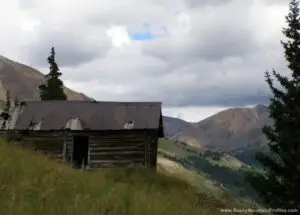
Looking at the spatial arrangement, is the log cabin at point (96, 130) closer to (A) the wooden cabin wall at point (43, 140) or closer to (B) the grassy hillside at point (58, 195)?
(A) the wooden cabin wall at point (43, 140)

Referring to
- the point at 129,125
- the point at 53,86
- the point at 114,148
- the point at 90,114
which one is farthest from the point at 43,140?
the point at 53,86

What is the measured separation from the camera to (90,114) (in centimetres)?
3136

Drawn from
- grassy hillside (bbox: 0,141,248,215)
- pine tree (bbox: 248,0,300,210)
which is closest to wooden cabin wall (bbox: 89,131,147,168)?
pine tree (bbox: 248,0,300,210)

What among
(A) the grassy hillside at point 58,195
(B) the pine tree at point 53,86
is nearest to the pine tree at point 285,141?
(A) the grassy hillside at point 58,195

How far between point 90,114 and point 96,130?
5.33 ft

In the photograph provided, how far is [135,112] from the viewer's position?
101 feet

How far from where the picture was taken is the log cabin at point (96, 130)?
99.0ft

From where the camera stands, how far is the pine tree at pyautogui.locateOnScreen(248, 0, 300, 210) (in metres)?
17.4

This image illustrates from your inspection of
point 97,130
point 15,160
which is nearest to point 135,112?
point 97,130

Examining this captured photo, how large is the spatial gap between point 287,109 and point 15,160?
13.0 metres

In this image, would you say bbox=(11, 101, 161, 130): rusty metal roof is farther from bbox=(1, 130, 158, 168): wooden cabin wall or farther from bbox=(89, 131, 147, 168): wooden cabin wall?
bbox=(89, 131, 147, 168): wooden cabin wall

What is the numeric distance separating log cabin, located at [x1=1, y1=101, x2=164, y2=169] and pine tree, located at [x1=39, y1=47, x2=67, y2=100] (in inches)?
809

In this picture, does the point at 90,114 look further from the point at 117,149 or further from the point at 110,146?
the point at 117,149

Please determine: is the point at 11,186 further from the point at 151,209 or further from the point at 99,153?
the point at 99,153
